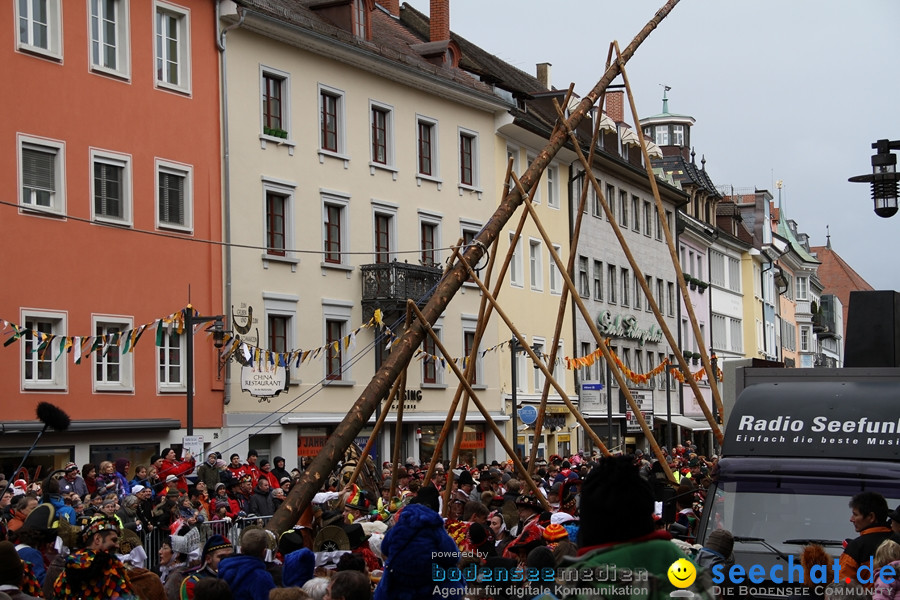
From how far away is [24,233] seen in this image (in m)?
24.2

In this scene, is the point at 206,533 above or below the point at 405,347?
below

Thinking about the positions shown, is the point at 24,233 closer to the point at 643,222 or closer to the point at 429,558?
the point at 429,558

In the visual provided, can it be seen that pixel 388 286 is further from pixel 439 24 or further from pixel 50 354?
pixel 439 24

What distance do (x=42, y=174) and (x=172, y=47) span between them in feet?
15.2

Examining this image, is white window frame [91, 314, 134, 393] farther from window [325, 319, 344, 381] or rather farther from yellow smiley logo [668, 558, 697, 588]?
yellow smiley logo [668, 558, 697, 588]

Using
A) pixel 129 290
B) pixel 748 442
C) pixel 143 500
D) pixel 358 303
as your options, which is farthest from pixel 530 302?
pixel 748 442

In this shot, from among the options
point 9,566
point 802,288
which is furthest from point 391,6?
point 802,288

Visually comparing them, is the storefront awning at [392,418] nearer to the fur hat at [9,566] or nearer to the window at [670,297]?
the window at [670,297]

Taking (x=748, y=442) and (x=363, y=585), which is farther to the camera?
(x=748, y=442)

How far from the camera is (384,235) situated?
114 feet

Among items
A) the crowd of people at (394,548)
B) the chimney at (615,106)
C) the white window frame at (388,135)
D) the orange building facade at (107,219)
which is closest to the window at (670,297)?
the chimney at (615,106)

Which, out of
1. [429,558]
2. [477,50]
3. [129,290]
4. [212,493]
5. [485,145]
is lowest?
[212,493]

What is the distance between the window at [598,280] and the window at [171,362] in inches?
931

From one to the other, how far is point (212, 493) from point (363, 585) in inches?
496
